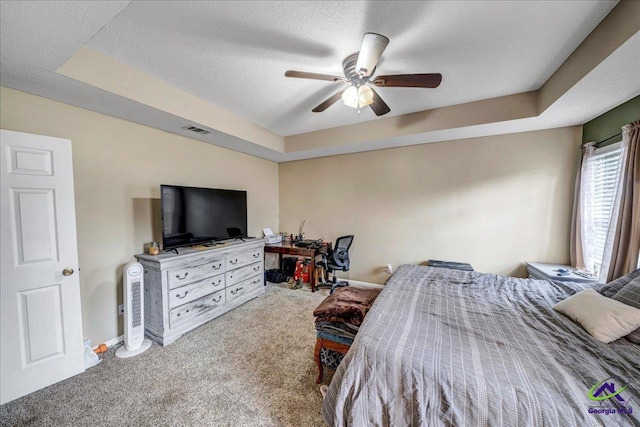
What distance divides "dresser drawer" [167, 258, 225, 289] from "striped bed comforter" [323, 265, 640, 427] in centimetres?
200

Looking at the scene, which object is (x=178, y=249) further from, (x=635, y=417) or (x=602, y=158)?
(x=602, y=158)

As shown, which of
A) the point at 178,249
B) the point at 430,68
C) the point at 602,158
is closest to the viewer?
the point at 430,68

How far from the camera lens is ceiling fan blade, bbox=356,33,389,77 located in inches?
54.6

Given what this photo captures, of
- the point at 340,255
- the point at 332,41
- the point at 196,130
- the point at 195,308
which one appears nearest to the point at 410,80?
the point at 332,41

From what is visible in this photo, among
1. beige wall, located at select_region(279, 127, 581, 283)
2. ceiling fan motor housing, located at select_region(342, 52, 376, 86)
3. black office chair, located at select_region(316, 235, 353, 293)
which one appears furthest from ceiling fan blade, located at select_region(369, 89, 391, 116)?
black office chair, located at select_region(316, 235, 353, 293)

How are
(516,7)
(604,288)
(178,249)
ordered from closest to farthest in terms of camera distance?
(516,7) < (604,288) < (178,249)

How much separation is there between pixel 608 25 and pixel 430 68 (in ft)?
3.43

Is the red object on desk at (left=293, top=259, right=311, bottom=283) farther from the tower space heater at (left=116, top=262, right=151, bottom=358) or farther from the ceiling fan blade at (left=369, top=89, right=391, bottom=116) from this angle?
the ceiling fan blade at (left=369, top=89, right=391, bottom=116)

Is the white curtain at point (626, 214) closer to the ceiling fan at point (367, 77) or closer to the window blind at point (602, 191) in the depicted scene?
the window blind at point (602, 191)

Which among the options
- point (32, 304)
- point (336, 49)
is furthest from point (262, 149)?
point (32, 304)

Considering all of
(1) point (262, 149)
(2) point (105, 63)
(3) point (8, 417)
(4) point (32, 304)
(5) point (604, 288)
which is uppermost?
(2) point (105, 63)

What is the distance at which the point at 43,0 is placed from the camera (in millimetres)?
1097

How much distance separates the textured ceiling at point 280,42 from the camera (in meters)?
1.33

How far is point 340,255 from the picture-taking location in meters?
3.63
